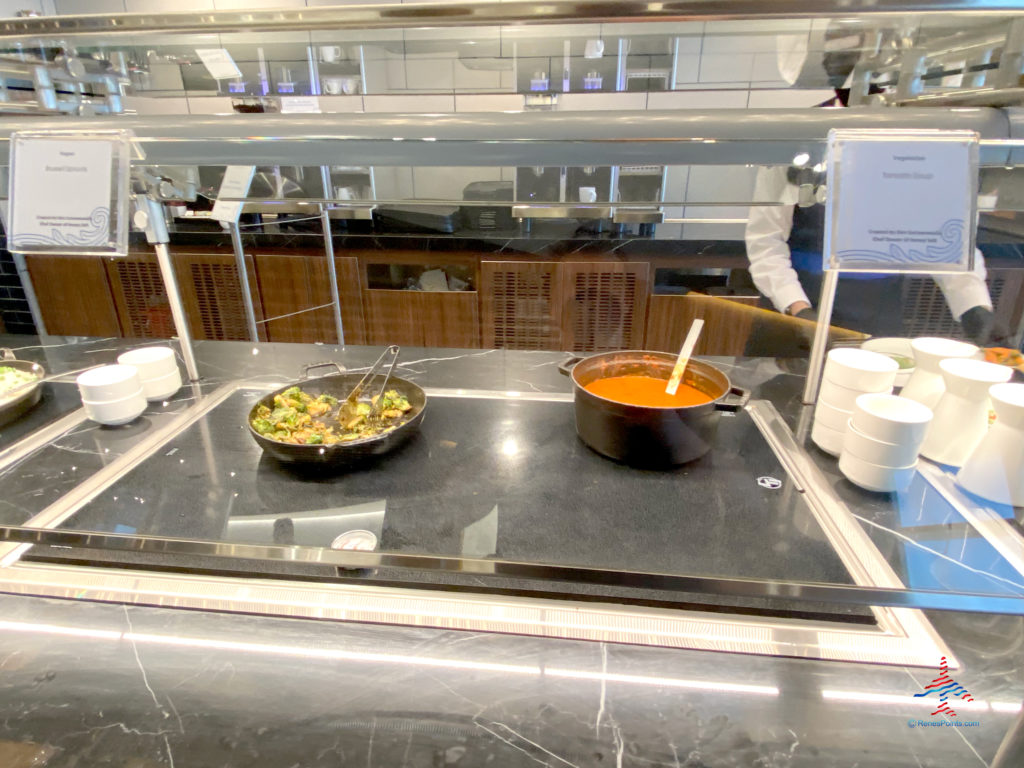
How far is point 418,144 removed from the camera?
70cm

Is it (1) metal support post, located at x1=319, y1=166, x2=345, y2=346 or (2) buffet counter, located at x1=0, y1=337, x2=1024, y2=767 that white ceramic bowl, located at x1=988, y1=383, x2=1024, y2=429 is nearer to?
(2) buffet counter, located at x1=0, y1=337, x2=1024, y2=767

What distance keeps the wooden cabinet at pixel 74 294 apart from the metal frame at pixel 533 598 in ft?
10.8

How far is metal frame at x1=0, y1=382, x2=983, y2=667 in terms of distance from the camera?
56cm

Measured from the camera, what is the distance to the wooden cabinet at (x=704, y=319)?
2797 mm

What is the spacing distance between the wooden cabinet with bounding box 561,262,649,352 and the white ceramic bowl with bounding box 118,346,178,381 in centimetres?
218

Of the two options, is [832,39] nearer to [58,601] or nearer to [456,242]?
[58,601]

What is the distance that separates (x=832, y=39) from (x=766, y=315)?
1230 mm

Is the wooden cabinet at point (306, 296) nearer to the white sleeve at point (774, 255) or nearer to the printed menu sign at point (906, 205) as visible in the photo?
the white sleeve at point (774, 255)

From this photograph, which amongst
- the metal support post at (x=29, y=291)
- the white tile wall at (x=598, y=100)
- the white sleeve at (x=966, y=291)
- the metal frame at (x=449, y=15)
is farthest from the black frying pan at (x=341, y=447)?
the metal support post at (x=29, y=291)

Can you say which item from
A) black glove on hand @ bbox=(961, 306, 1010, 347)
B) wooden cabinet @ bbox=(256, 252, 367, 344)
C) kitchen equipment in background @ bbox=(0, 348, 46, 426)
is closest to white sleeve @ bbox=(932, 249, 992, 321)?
black glove on hand @ bbox=(961, 306, 1010, 347)

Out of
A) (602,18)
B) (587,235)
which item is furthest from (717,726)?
(587,235)

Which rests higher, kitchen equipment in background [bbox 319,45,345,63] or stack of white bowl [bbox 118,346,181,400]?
kitchen equipment in background [bbox 319,45,345,63]

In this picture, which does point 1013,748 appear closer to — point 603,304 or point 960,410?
point 960,410

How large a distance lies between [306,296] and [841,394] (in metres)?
2.97
